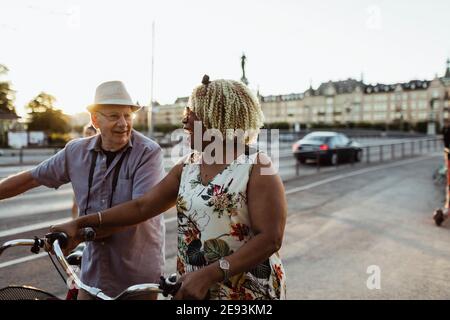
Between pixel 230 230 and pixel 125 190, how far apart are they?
0.77 meters

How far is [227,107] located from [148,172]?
26.3 inches

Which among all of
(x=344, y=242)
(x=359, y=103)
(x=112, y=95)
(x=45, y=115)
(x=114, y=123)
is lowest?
(x=344, y=242)

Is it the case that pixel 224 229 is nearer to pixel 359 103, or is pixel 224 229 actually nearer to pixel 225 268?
pixel 225 268

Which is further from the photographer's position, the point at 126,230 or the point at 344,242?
the point at 344,242

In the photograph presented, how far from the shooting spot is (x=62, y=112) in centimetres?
6694

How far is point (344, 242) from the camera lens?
6676 mm

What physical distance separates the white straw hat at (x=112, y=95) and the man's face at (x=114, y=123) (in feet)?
0.15

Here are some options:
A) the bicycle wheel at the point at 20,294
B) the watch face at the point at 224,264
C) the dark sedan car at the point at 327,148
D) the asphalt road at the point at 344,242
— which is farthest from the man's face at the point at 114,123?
the dark sedan car at the point at 327,148

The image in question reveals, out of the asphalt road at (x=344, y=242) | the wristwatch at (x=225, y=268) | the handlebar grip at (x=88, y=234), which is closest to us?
the wristwatch at (x=225, y=268)

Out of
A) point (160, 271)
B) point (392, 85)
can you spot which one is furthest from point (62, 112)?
point (392, 85)

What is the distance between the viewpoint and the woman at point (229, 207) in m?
1.71

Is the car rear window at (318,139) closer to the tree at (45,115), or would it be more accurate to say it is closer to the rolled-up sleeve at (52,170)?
the rolled-up sleeve at (52,170)

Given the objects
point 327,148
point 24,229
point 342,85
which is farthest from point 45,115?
point 342,85
